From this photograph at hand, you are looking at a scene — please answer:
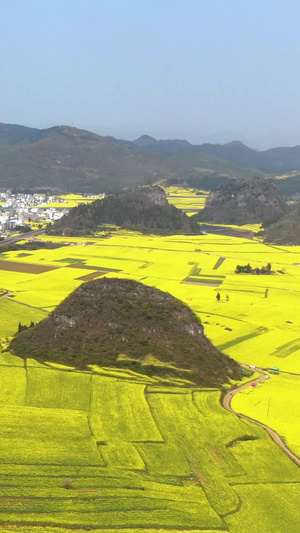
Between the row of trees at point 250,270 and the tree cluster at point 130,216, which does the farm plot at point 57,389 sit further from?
the tree cluster at point 130,216

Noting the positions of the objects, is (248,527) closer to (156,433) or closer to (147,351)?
(156,433)

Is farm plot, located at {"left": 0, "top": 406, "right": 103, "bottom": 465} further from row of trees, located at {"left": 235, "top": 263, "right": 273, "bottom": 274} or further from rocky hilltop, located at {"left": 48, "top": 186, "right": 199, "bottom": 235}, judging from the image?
rocky hilltop, located at {"left": 48, "top": 186, "right": 199, "bottom": 235}

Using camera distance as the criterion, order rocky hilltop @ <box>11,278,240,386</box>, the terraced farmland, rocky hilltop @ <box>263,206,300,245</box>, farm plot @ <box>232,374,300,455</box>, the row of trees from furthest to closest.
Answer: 1. rocky hilltop @ <box>263,206,300,245</box>
2. the row of trees
3. rocky hilltop @ <box>11,278,240,386</box>
4. farm plot @ <box>232,374,300,455</box>
5. the terraced farmland

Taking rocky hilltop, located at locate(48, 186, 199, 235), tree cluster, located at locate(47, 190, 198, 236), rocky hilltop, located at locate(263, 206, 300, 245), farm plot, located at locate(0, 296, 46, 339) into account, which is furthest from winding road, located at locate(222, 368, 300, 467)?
tree cluster, located at locate(47, 190, 198, 236)

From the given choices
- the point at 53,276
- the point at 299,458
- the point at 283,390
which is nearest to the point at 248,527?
the point at 299,458

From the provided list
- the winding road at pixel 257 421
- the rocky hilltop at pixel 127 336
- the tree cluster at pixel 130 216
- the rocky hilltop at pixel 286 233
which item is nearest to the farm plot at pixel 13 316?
the rocky hilltop at pixel 127 336

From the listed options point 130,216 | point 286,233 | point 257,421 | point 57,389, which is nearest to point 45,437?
point 57,389
